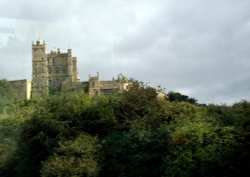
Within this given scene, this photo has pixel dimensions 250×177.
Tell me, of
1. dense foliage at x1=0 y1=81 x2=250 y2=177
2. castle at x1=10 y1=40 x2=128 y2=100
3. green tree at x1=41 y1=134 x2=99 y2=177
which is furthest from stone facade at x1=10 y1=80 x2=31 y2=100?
green tree at x1=41 y1=134 x2=99 y2=177

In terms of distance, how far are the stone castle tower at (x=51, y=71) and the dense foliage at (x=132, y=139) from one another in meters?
51.7

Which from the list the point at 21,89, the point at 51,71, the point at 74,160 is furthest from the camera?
the point at 51,71

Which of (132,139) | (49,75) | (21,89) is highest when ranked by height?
(49,75)

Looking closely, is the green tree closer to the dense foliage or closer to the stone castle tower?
the dense foliage

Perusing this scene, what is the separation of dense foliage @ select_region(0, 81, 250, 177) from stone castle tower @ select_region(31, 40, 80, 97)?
5167 cm

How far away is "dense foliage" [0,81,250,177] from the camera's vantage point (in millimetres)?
19062

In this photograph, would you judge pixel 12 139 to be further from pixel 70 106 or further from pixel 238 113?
pixel 238 113

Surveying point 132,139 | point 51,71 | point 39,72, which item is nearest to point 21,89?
point 39,72

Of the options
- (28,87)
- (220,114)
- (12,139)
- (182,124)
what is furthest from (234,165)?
(28,87)

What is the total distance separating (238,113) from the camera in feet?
73.4

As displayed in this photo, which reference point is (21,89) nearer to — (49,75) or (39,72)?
(39,72)

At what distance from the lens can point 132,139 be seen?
21719 mm

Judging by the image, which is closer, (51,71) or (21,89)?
(21,89)

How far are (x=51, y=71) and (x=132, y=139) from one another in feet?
217
